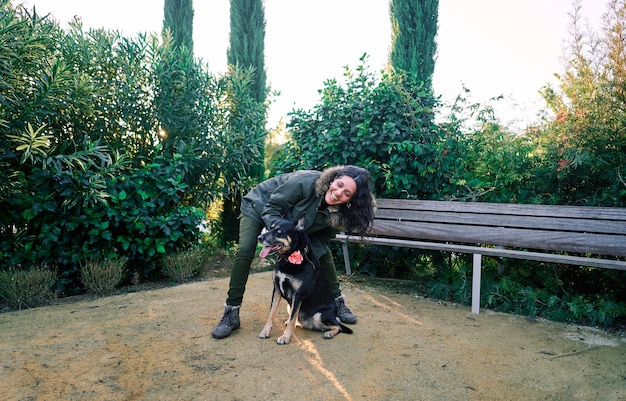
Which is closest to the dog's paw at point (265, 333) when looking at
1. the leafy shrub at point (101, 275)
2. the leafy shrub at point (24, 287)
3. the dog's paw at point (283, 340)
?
the dog's paw at point (283, 340)

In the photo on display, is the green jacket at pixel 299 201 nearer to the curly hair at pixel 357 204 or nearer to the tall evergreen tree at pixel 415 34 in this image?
the curly hair at pixel 357 204

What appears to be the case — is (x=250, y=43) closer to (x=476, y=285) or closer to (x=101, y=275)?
(x=101, y=275)

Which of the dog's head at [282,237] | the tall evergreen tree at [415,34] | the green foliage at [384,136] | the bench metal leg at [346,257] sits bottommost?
the bench metal leg at [346,257]

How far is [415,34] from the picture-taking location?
922 cm

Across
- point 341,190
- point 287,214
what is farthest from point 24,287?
point 341,190

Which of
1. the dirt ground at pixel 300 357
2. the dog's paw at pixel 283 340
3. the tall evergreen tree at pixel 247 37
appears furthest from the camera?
the tall evergreen tree at pixel 247 37

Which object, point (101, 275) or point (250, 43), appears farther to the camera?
point (250, 43)

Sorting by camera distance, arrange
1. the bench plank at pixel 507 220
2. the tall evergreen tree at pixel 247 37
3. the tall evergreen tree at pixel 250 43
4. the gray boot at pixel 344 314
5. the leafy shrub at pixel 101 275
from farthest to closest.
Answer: the tall evergreen tree at pixel 247 37 → the tall evergreen tree at pixel 250 43 → the leafy shrub at pixel 101 275 → the bench plank at pixel 507 220 → the gray boot at pixel 344 314

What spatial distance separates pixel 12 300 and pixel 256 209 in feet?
9.17

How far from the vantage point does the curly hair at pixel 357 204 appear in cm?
345

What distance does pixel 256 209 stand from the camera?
3.69m

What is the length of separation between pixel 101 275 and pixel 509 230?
4.27 m

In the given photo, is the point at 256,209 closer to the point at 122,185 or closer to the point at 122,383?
the point at 122,383

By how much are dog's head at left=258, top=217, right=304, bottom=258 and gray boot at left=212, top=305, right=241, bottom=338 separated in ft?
2.54
